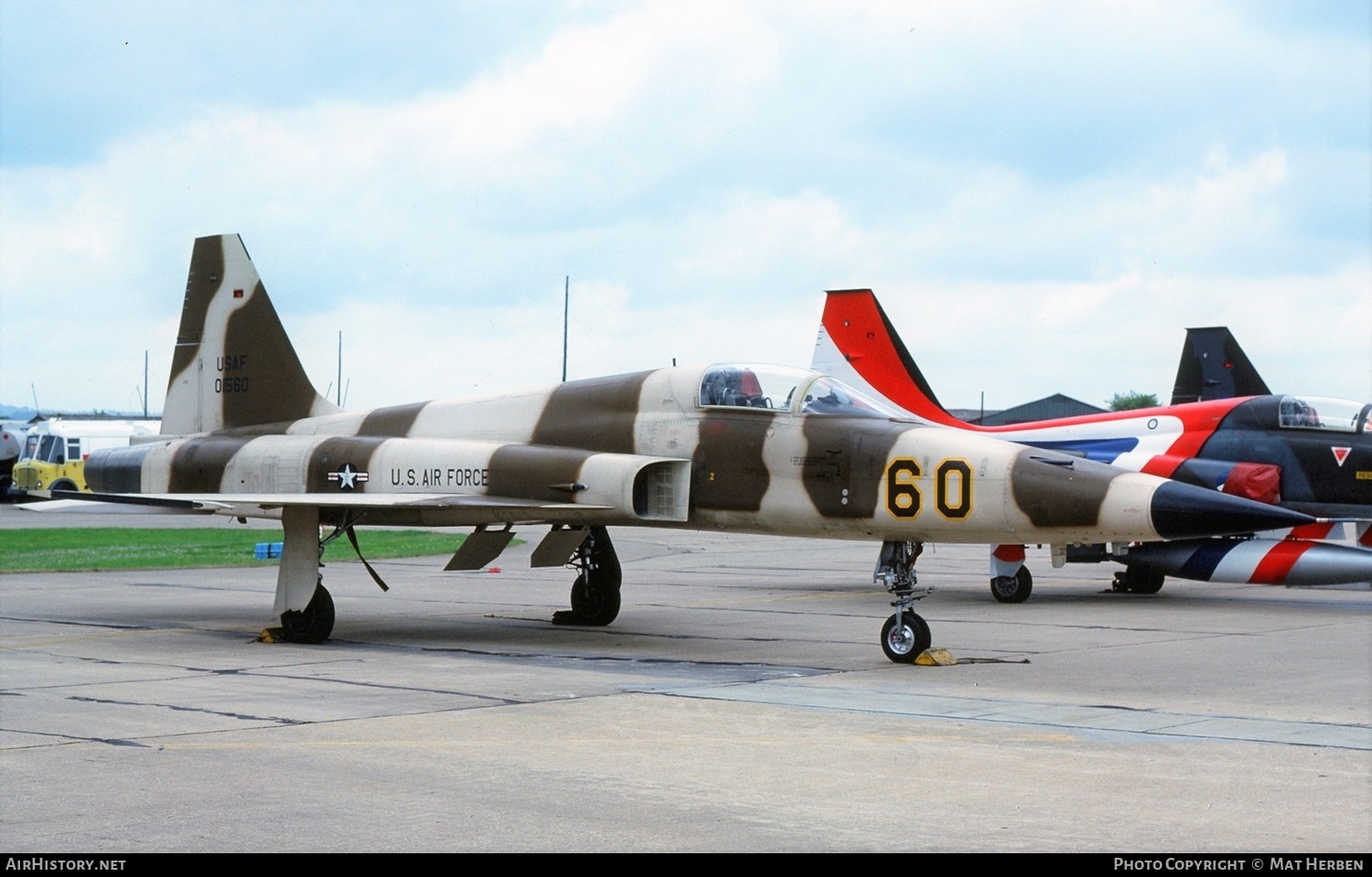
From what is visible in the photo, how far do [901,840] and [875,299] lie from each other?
19.7 m

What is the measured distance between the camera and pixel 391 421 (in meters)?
15.3

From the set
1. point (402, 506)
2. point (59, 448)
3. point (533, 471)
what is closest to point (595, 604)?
point (533, 471)

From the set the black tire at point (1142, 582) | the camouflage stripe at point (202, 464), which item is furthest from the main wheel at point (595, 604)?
the black tire at point (1142, 582)

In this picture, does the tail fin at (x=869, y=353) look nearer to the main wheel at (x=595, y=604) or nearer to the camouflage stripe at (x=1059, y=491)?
the main wheel at (x=595, y=604)

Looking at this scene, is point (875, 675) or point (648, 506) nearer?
point (875, 675)

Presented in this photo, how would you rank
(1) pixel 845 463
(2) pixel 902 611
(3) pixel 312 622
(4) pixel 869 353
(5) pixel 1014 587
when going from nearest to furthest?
(2) pixel 902 611 < (1) pixel 845 463 < (3) pixel 312 622 < (5) pixel 1014 587 < (4) pixel 869 353

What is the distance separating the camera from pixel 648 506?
1320 cm

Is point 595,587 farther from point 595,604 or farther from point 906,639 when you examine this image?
point 906,639

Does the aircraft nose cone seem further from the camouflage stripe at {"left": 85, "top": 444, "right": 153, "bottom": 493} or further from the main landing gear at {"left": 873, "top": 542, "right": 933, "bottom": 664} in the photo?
the camouflage stripe at {"left": 85, "top": 444, "right": 153, "bottom": 493}

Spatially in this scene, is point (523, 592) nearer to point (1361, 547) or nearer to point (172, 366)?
point (172, 366)

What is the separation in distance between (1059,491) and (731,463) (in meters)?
2.92

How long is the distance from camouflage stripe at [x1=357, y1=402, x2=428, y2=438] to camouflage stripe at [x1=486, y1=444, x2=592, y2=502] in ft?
5.37

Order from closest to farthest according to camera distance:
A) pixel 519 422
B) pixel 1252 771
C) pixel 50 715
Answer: pixel 1252 771, pixel 50 715, pixel 519 422
